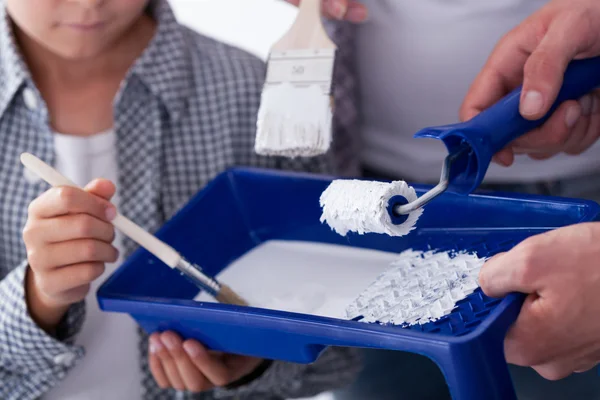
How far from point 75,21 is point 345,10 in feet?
0.86

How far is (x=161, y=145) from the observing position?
858 millimetres

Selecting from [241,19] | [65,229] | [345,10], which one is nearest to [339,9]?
[345,10]

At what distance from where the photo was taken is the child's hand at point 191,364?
0.65 meters

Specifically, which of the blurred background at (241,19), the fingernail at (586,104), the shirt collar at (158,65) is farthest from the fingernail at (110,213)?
the blurred background at (241,19)

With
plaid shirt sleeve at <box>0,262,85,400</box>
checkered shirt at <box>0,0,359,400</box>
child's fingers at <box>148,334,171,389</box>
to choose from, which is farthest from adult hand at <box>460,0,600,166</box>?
plaid shirt sleeve at <box>0,262,85,400</box>

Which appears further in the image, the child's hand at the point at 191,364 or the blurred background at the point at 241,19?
the blurred background at the point at 241,19

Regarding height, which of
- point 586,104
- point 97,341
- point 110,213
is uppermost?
point 586,104

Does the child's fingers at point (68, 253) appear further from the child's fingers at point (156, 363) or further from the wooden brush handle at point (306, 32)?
the wooden brush handle at point (306, 32)

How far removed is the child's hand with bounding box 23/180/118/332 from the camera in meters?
0.65

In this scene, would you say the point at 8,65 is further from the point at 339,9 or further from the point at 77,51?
the point at 339,9

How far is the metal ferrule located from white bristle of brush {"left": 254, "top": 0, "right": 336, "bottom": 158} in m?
0.12

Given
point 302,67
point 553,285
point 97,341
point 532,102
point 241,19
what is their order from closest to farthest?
point 553,285 → point 532,102 → point 302,67 → point 97,341 → point 241,19

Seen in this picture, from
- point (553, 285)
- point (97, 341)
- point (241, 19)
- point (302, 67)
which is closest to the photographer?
point (553, 285)

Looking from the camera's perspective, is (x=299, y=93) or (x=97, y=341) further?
(x=97, y=341)
